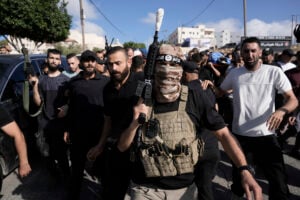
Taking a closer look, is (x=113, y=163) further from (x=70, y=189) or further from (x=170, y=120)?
(x=170, y=120)

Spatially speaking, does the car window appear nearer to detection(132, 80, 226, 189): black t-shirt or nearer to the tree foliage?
detection(132, 80, 226, 189): black t-shirt

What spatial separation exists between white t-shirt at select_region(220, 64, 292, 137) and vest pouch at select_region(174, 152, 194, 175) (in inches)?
52.9

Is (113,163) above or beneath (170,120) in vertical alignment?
beneath

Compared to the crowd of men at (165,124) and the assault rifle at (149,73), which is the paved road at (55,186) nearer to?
the crowd of men at (165,124)

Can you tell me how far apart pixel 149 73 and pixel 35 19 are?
58.0 ft

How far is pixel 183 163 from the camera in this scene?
1807 mm

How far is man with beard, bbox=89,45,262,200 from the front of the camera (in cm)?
174

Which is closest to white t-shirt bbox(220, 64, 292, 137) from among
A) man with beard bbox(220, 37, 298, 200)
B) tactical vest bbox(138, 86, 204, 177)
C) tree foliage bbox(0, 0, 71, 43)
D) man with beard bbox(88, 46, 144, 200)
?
man with beard bbox(220, 37, 298, 200)

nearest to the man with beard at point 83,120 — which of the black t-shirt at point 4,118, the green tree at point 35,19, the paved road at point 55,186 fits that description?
the paved road at point 55,186

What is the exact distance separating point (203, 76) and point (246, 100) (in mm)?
2240

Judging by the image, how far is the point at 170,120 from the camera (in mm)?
1763

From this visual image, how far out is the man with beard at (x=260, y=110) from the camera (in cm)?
284

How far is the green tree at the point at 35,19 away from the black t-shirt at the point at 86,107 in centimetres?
1412

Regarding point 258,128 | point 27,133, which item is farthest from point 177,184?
point 27,133
